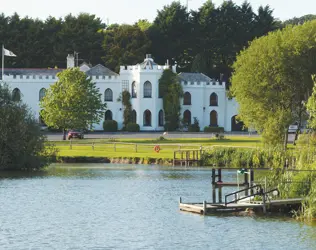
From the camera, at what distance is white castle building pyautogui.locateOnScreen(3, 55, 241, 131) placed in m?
127

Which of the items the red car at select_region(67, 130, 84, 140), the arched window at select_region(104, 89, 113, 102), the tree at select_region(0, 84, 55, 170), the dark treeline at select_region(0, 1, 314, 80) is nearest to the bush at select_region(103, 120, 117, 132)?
the arched window at select_region(104, 89, 113, 102)

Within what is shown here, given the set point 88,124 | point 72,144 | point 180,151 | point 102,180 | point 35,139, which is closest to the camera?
point 102,180

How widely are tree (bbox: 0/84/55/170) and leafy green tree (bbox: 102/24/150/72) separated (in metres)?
64.3

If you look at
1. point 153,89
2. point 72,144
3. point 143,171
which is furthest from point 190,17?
point 143,171

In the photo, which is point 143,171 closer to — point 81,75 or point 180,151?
point 180,151

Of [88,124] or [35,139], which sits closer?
[35,139]

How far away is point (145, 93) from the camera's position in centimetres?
12812

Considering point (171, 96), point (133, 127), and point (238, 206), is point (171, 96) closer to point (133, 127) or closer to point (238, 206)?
point (133, 127)

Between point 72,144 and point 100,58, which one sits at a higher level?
point 100,58

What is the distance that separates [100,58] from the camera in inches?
6043

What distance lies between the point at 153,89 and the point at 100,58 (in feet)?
89.3

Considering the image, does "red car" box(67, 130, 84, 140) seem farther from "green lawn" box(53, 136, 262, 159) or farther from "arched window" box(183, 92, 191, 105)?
"arched window" box(183, 92, 191, 105)

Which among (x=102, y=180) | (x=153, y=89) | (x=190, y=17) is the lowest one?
(x=102, y=180)

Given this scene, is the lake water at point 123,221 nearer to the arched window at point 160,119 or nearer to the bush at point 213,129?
the bush at point 213,129
